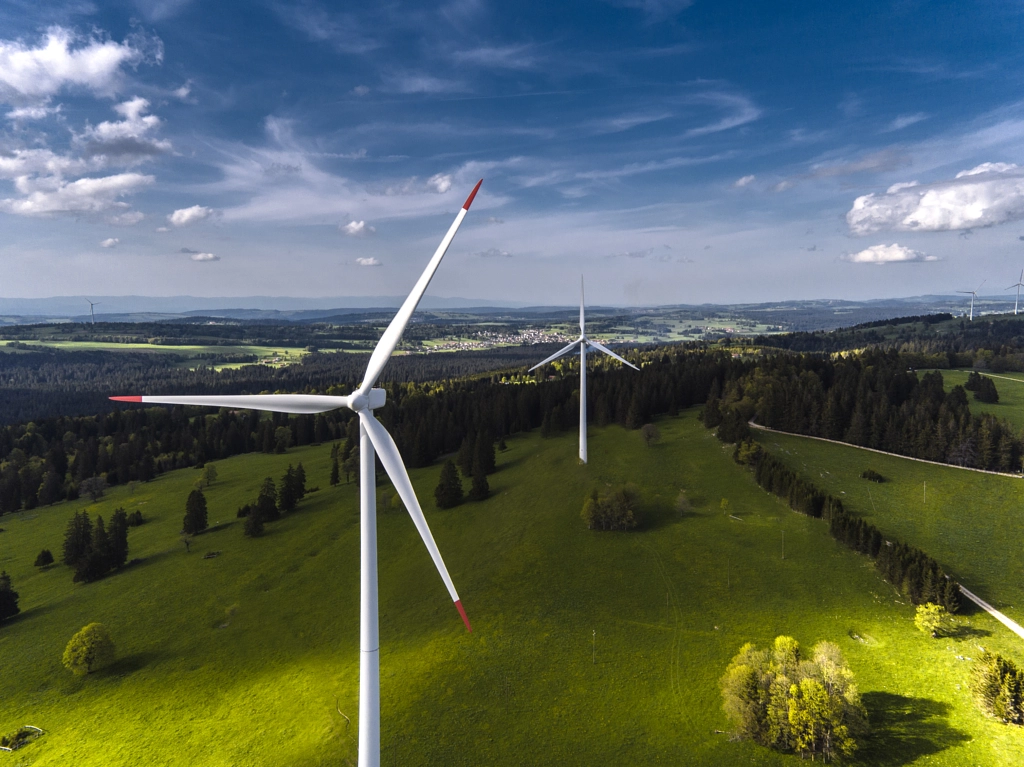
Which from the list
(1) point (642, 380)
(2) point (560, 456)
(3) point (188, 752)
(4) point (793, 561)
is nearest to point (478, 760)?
(3) point (188, 752)

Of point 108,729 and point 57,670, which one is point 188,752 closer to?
point 108,729

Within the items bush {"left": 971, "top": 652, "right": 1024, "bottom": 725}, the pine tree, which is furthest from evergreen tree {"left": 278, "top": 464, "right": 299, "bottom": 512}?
bush {"left": 971, "top": 652, "right": 1024, "bottom": 725}

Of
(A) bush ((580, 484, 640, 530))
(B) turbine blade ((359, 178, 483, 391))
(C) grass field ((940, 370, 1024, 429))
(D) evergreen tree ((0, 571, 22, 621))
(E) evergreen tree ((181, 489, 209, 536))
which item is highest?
(B) turbine blade ((359, 178, 483, 391))

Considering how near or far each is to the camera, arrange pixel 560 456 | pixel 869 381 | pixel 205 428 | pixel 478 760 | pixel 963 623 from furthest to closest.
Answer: pixel 205 428 → pixel 869 381 → pixel 560 456 → pixel 963 623 → pixel 478 760

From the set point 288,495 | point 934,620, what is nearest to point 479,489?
point 288,495

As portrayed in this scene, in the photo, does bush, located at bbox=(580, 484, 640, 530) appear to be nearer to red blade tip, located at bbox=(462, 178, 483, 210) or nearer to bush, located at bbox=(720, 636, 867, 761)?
bush, located at bbox=(720, 636, 867, 761)
